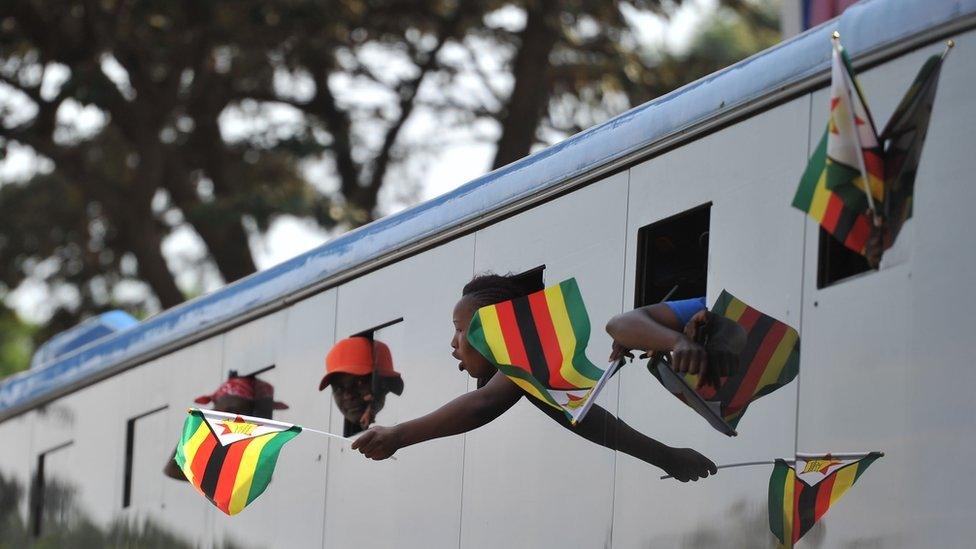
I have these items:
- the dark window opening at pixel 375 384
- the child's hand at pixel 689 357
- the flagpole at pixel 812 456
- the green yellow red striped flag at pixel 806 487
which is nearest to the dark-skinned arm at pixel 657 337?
the child's hand at pixel 689 357

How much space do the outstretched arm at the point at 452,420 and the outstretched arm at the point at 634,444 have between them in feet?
0.47

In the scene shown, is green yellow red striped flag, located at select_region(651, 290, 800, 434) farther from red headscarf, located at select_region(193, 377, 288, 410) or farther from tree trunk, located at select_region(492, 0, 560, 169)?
tree trunk, located at select_region(492, 0, 560, 169)

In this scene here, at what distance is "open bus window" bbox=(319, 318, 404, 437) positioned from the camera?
707 cm

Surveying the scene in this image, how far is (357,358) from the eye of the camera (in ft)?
23.7

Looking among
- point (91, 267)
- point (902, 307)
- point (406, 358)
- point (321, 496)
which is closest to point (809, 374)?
point (902, 307)

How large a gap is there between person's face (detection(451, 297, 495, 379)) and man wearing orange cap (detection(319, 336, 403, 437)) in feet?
2.73

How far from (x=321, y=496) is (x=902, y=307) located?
3.67m

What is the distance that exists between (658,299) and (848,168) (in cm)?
133

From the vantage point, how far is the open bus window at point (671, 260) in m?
5.45

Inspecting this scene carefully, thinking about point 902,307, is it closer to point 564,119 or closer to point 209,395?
point 209,395

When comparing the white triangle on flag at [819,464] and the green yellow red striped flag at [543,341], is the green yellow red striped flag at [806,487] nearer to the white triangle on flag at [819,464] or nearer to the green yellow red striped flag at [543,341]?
the white triangle on flag at [819,464]

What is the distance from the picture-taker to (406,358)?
22.7ft

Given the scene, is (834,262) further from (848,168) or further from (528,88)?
(528,88)

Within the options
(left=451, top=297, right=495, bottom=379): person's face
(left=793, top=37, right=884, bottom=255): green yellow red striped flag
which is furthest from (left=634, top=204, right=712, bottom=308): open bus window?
Result: (left=793, top=37, right=884, bottom=255): green yellow red striped flag
